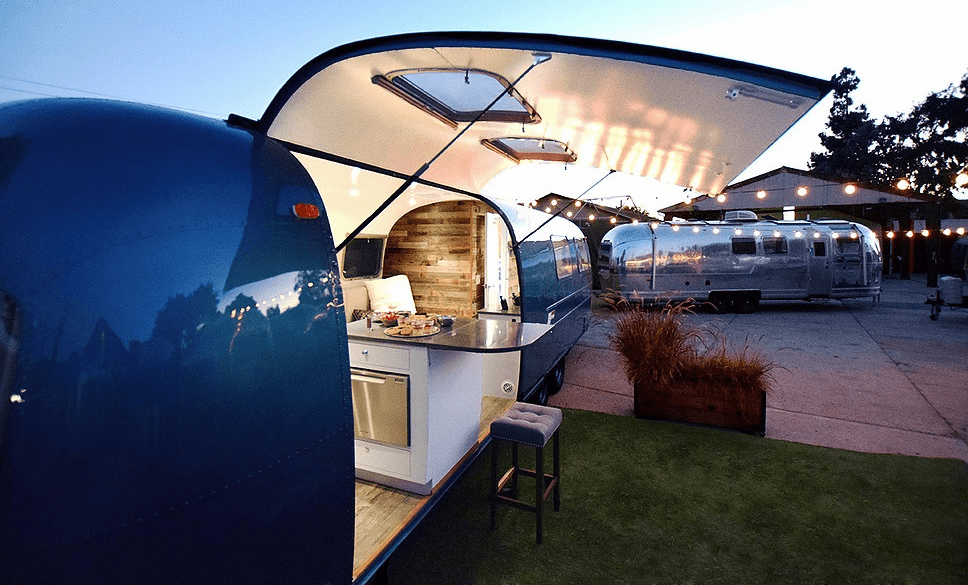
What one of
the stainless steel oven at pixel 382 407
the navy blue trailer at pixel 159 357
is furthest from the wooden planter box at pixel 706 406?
the navy blue trailer at pixel 159 357

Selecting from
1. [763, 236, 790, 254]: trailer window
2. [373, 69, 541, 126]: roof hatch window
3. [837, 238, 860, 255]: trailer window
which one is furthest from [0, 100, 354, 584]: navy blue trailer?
[837, 238, 860, 255]: trailer window

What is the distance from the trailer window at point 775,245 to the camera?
583 inches

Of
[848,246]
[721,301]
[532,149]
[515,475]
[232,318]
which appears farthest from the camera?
[721,301]

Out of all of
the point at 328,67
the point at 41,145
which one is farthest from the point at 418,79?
the point at 41,145

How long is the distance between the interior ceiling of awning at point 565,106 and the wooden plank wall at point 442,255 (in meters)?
1.92

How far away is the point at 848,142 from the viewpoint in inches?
1346

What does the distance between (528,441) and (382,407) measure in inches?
48.8

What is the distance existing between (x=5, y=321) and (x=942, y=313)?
65.5ft

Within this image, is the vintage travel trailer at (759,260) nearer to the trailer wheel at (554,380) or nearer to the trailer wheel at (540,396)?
the trailer wheel at (554,380)

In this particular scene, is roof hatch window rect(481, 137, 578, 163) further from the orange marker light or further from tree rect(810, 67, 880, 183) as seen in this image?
tree rect(810, 67, 880, 183)

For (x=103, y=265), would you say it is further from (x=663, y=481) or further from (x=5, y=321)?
(x=663, y=481)

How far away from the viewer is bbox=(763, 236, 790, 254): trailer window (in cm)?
1482

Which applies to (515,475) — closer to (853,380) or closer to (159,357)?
(159,357)

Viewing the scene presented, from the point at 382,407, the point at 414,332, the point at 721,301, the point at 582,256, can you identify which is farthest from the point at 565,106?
the point at 721,301
